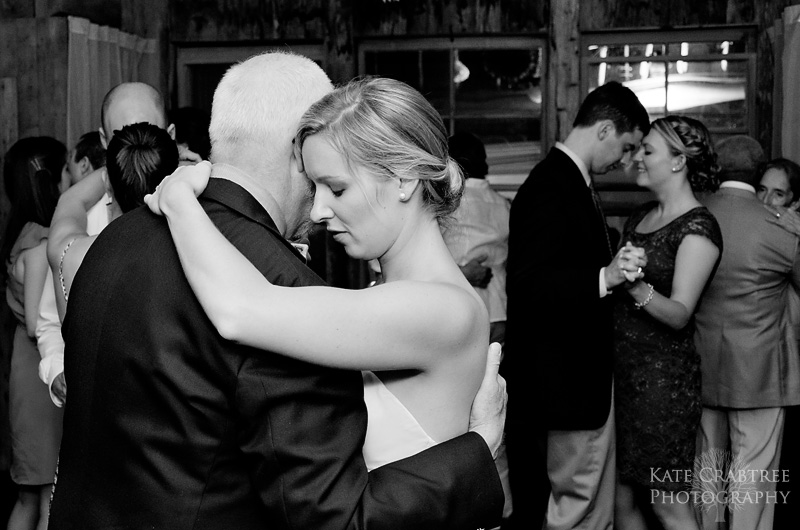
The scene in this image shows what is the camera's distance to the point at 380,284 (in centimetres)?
162

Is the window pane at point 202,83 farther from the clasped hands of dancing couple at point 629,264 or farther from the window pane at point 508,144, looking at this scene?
the clasped hands of dancing couple at point 629,264

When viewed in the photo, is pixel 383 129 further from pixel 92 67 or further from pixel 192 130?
pixel 92 67

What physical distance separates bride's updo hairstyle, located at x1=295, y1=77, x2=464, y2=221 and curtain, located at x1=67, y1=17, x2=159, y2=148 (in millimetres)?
3889

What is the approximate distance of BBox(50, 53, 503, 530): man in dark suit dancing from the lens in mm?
1412

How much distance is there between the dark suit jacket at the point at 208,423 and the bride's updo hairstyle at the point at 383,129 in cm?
18

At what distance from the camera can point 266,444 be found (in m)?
1.40

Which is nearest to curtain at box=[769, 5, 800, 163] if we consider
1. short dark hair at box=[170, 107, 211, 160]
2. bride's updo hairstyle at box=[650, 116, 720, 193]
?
bride's updo hairstyle at box=[650, 116, 720, 193]

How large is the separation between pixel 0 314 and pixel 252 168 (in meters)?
4.33

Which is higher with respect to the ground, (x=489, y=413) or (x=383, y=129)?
(x=383, y=129)

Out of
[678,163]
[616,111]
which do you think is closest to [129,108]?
[616,111]

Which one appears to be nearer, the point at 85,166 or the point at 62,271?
the point at 62,271

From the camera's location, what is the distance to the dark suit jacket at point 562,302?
3.48 meters

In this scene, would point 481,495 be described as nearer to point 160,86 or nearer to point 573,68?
point 573,68

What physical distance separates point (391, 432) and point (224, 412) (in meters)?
0.34
